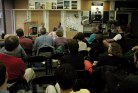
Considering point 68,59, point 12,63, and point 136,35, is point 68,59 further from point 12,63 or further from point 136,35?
point 136,35

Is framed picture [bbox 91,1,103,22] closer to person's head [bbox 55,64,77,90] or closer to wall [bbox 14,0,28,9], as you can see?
wall [bbox 14,0,28,9]

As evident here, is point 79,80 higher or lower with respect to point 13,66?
lower

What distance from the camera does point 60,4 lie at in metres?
12.1

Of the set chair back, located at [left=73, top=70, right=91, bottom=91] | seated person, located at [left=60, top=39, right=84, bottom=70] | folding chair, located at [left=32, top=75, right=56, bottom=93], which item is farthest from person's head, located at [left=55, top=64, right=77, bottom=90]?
seated person, located at [left=60, top=39, right=84, bottom=70]

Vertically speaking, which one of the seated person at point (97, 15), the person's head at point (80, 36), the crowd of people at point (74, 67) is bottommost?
the crowd of people at point (74, 67)

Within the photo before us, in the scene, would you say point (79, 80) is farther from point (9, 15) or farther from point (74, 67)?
point (9, 15)

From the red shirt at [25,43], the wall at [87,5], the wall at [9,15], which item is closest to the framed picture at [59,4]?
the wall at [87,5]

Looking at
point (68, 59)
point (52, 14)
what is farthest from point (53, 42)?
point (52, 14)

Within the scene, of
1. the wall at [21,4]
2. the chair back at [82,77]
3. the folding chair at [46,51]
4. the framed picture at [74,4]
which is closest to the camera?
the chair back at [82,77]

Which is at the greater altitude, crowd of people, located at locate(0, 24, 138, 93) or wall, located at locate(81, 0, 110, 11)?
wall, located at locate(81, 0, 110, 11)

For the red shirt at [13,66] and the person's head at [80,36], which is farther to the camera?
the person's head at [80,36]

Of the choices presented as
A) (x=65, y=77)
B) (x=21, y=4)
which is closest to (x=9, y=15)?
(x=21, y=4)

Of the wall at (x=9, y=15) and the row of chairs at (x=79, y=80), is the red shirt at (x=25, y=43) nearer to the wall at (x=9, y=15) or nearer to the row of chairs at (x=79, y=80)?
the row of chairs at (x=79, y=80)

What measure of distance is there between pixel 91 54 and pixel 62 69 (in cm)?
359
